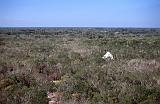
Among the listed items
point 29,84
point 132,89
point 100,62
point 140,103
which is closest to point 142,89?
point 132,89

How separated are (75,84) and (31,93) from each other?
1.99m

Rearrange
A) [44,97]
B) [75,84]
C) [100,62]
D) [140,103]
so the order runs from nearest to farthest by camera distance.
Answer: [140,103] < [44,97] < [75,84] < [100,62]

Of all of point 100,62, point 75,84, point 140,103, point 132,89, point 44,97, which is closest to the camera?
point 140,103

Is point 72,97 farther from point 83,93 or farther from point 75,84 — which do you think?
point 75,84

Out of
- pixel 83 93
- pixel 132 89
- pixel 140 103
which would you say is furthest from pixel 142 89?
pixel 83 93

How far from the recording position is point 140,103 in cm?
803

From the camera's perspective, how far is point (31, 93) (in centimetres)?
879

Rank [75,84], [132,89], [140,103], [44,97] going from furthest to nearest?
[75,84] → [132,89] → [44,97] → [140,103]

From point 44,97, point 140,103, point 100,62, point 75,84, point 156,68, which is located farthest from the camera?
point 100,62

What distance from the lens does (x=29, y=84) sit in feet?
35.6

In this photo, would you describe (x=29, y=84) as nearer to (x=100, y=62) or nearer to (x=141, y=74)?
(x=141, y=74)

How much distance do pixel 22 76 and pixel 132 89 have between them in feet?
14.9

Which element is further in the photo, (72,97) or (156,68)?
(156,68)

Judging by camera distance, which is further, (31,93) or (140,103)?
(31,93)
